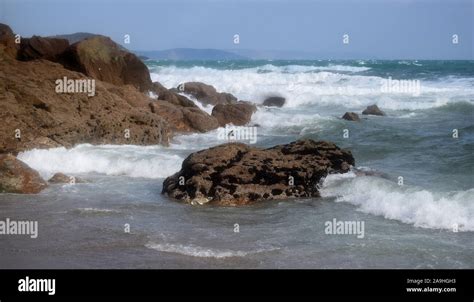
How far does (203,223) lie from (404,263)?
3.32 meters

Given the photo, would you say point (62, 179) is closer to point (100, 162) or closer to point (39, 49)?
point (100, 162)

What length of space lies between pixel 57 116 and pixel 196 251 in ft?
31.1

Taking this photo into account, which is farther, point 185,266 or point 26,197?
point 26,197

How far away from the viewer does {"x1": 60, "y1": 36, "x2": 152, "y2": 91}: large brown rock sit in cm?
2009

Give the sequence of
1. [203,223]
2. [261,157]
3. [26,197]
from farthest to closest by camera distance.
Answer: [261,157], [26,197], [203,223]

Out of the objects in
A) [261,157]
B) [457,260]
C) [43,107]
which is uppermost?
[43,107]

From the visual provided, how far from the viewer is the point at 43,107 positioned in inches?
615

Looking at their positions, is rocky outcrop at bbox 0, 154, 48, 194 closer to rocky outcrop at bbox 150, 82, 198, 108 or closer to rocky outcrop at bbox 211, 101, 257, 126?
rocky outcrop at bbox 150, 82, 198, 108

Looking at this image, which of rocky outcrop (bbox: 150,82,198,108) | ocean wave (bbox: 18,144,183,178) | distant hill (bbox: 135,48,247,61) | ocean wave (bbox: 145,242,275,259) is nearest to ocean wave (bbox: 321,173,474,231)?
ocean wave (bbox: 145,242,275,259)

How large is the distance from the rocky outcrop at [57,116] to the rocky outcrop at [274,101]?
13.6 m

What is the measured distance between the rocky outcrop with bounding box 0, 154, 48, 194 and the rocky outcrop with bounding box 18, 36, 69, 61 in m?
10.1

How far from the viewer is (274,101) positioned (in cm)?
3144
